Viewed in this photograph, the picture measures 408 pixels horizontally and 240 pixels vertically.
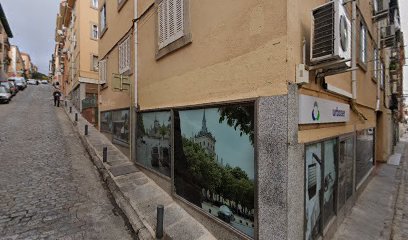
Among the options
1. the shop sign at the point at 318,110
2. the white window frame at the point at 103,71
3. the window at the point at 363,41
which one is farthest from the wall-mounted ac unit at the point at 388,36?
the white window frame at the point at 103,71

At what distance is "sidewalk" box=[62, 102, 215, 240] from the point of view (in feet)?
16.3

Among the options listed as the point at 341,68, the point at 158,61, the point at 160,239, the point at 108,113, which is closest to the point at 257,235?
the point at 160,239

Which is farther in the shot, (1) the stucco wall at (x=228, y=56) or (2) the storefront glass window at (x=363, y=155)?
(2) the storefront glass window at (x=363, y=155)

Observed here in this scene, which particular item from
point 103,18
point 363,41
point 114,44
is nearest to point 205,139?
point 363,41

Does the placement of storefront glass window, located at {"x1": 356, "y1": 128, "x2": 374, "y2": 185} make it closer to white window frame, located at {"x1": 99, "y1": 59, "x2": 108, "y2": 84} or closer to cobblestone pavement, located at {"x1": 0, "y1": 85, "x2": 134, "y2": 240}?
cobblestone pavement, located at {"x1": 0, "y1": 85, "x2": 134, "y2": 240}

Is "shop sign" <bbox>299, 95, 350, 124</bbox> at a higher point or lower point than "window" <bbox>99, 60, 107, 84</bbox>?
lower

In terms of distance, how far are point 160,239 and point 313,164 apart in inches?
125

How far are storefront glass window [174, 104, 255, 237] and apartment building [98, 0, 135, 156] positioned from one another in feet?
14.6

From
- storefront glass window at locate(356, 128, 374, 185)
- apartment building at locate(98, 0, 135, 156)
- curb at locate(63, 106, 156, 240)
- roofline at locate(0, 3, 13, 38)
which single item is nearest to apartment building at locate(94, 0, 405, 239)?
storefront glass window at locate(356, 128, 374, 185)

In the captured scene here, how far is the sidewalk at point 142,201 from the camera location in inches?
196

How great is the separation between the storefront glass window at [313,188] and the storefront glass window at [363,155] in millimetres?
4093

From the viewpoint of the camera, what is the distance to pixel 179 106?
599 cm

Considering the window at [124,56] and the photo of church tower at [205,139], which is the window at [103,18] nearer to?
the window at [124,56]

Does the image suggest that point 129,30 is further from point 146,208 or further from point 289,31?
point 289,31
